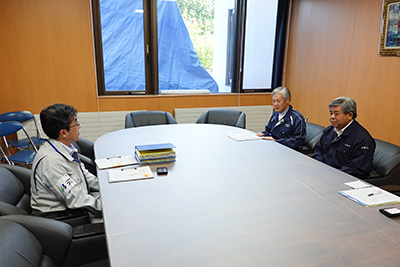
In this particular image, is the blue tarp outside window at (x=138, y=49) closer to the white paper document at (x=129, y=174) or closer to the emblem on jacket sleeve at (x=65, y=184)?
the white paper document at (x=129, y=174)

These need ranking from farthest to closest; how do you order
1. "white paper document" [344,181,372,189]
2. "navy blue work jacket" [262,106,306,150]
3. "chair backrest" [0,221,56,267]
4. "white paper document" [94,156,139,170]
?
"navy blue work jacket" [262,106,306,150], "white paper document" [94,156,139,170], "white paper document" [344,181,372,189], "chair backrest" [0,221,56,267]

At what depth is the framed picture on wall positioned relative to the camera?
11.4 ft

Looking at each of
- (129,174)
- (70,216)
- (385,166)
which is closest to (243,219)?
(129,174)

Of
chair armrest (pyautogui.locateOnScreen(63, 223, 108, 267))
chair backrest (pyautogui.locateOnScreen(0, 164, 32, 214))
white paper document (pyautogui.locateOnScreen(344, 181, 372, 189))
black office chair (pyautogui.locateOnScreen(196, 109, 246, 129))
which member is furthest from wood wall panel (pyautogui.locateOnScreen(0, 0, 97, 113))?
white paper document (pyautogui.locateOnScreen(344, 181, 372, 189))

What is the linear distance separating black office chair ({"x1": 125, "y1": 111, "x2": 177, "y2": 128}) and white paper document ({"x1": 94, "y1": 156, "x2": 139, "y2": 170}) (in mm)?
1712

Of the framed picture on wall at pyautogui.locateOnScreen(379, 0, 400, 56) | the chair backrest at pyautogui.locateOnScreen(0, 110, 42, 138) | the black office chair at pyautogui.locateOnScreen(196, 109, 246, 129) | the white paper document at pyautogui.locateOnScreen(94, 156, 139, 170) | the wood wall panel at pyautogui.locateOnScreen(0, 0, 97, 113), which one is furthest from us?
the black office chair at pyautogui.locateOnScreen(196, 109, 246, 129)

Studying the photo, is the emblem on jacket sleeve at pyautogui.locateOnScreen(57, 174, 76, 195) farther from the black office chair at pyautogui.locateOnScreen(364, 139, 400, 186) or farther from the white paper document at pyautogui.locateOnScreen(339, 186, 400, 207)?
the black office chair at pyautogui.locateOnScreen(364, 139, 400, 186)

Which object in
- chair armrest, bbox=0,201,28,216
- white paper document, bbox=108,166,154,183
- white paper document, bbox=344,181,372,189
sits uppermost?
white paper document, bbox=344,181,372,189

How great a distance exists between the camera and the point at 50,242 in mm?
1402

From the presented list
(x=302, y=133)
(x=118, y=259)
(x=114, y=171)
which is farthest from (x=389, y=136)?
(x=118, y=259)

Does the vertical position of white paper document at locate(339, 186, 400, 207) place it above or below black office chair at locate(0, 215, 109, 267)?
above

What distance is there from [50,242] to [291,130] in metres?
2.67

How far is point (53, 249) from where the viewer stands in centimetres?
141

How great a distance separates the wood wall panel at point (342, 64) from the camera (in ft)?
12.2
